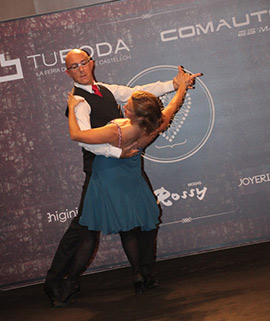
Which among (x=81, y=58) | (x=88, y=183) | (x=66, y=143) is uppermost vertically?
(x=81, y=58)

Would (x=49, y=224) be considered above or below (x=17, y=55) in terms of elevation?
below

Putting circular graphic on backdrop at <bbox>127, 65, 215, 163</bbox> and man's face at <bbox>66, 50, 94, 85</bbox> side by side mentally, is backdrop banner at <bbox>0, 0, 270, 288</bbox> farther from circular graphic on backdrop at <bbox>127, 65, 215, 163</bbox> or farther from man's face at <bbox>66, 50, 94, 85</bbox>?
man's face at <bbox>66, 50, 94, 85</bbox>

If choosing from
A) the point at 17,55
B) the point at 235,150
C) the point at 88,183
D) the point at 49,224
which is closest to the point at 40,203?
the point at 49,224

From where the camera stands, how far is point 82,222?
2.91 meters

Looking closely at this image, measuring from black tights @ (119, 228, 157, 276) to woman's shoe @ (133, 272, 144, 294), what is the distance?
35 mm

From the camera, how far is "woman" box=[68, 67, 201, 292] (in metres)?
2.68

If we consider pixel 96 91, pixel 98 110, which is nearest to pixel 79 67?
pixel 96 91

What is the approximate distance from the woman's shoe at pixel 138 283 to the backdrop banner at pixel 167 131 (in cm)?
68

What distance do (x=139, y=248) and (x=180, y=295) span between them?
43cm

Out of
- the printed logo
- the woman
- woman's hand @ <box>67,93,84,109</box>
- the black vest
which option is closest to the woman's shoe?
the woman

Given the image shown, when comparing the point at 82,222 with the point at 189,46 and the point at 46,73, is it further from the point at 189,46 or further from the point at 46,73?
the point at 189,46

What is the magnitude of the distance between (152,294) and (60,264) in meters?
0.58

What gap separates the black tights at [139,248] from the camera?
2971 millimetres

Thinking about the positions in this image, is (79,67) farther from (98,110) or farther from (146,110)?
(146,110)
